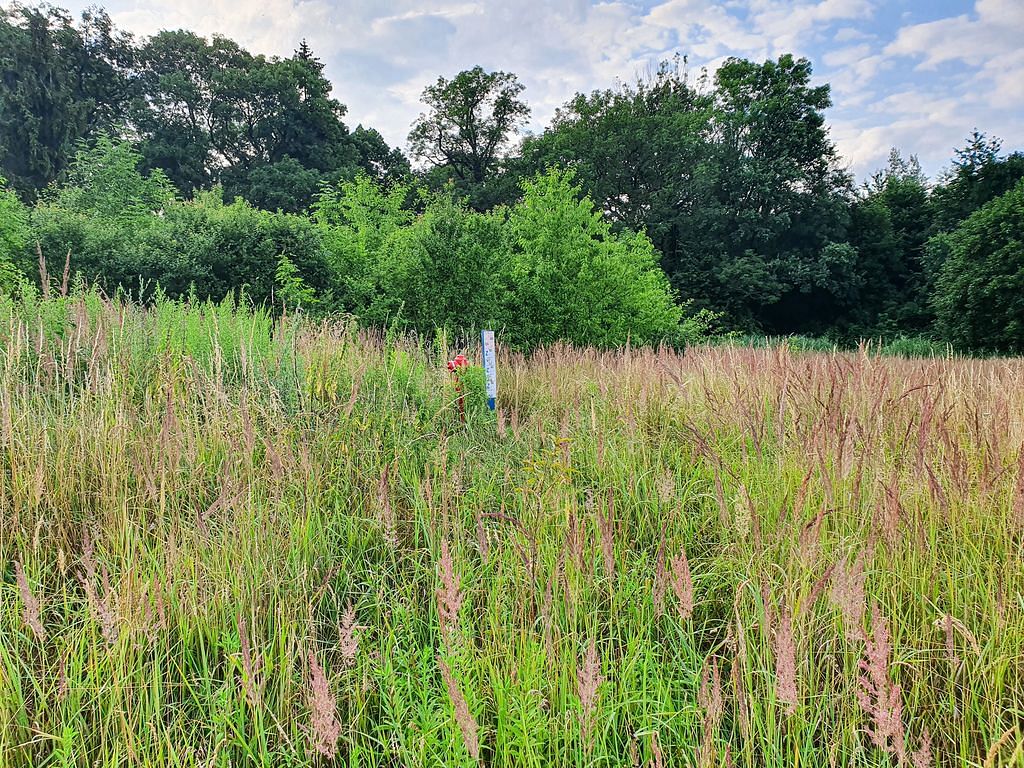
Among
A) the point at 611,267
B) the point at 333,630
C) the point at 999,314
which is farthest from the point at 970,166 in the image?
the point at 333,630

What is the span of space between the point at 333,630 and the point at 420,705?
641 mm

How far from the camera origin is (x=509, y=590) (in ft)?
6.89

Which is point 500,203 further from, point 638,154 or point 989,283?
point 989,283

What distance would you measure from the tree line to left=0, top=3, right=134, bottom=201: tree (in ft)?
0.34

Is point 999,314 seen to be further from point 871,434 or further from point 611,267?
point 871,434

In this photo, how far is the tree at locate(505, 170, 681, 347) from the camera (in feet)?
32.0

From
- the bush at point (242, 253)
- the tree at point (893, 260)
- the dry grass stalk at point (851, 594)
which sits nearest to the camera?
the dry grass stalk at point (851, 594)

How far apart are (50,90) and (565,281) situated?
100.0 ft

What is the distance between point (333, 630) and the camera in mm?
2059

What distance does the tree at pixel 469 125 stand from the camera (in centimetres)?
2555

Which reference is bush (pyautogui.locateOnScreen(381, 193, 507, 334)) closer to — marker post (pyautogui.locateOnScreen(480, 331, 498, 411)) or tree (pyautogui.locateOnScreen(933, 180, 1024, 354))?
marker post (pyautogui.locateOnScreen(480, 331, 498, 411))

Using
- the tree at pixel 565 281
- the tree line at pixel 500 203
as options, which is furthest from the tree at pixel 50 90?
the tree at pixel 565 281

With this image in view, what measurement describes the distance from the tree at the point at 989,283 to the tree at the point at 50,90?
35050mm

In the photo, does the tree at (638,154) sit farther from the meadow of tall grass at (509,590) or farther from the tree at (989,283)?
the meadow of tall grass at (509,590)
